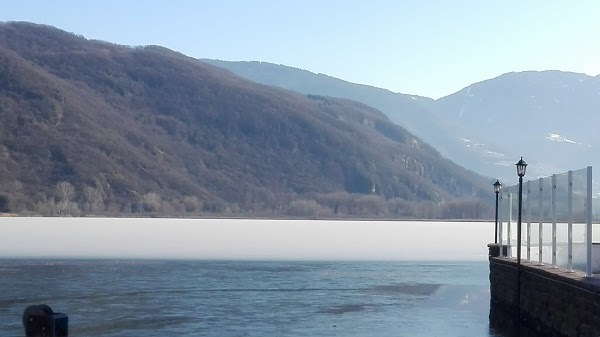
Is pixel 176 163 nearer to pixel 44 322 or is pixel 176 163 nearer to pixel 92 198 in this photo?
pixel 92 198

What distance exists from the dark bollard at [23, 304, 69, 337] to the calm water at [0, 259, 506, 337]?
12.4m

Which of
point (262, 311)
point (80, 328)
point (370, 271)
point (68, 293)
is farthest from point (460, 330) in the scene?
point (370, 271)

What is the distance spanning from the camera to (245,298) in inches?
1220

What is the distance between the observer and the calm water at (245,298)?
24469 mm

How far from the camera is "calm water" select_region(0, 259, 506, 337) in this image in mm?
24469

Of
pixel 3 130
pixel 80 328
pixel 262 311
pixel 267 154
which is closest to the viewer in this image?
pixel 80 328

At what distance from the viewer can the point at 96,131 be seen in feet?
498

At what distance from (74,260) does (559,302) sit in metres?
30.1

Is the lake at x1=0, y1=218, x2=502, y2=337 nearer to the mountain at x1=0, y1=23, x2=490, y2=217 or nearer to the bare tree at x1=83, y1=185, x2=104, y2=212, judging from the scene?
the bare tree at x1=83, y1=185, x2=104, y2=212

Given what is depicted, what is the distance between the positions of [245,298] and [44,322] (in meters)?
21.2

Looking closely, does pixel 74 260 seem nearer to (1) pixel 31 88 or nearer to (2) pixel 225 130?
(1) pixel 31 88

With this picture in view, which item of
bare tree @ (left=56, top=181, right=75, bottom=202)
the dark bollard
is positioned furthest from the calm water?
bare tree @ (left=56, top=181, right=75, bottom=202)

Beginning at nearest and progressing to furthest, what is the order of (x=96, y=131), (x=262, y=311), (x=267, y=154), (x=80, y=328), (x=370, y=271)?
(x=80, y=328) < (x=262, y=311) < (x=370, y=271) < (x=96, y=131) < (x=267, y=154)

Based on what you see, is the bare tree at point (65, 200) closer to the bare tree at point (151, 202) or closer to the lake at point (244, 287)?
the bare tree at point (151, 202)
